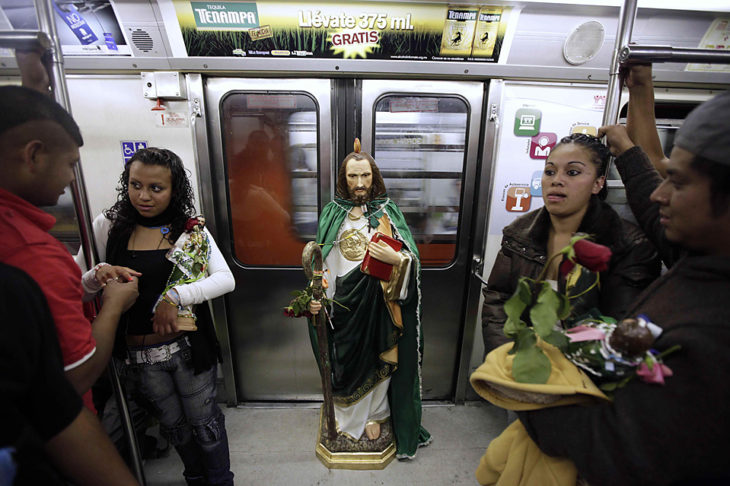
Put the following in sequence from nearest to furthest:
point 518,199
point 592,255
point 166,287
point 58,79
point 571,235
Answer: point 592,255 < point 58,79 < point 571,235 < point 166,287 < point 518,199

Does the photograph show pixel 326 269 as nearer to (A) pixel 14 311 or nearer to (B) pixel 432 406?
(A) pixel 14 311

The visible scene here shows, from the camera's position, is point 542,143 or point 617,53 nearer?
point 617,53

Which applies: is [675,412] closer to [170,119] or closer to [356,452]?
[356,452]

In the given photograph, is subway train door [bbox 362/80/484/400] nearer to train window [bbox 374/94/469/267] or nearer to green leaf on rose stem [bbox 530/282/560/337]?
train window [bbox 374/94/469/267]

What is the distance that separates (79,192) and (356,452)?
220cm

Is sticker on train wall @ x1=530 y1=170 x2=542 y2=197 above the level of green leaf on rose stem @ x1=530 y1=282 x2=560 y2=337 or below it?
above

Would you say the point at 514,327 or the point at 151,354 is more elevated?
the point at 514,327

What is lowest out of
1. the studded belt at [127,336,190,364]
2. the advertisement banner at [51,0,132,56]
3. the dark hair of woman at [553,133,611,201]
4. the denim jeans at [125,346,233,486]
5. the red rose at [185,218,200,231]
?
the denim jeans at [125,346,233,486]

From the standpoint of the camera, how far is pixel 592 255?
0.77m

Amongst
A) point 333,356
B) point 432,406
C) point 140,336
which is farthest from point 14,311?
point 432,406

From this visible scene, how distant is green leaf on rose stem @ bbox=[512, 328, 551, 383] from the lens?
32.2 inches

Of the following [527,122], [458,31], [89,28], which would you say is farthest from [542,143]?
[89,28]

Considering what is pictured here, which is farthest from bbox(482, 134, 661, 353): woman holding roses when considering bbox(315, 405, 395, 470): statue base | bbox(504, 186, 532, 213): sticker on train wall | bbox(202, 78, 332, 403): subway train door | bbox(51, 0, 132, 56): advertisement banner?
bbox(51, 0, 132, 56): advertisement banner

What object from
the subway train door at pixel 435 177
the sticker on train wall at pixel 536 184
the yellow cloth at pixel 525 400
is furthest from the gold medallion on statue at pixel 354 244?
the sticker on train wall at pixel 536 184
